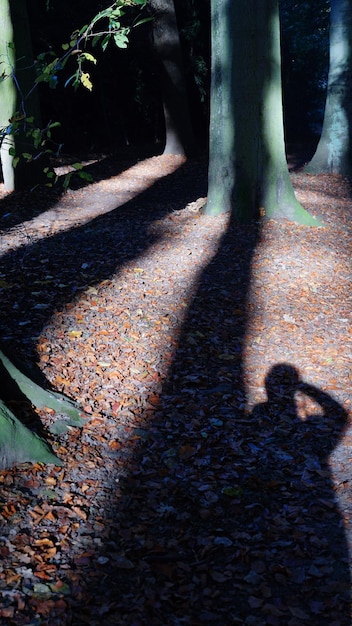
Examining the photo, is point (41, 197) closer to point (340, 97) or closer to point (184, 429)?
point (340, 97)

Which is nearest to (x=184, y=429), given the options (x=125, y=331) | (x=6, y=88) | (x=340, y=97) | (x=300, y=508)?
(x=300, y=508)

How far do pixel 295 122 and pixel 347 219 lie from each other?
17.6 metres

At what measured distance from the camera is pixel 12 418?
11.8 ft

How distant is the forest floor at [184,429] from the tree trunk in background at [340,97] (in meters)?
5.83

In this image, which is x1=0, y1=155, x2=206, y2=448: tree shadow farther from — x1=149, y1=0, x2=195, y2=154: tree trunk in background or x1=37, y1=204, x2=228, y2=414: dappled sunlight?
x1=149, y1=0, x2=195, y2=154: tree trunk in background

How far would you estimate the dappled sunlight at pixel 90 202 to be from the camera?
893 centimetres

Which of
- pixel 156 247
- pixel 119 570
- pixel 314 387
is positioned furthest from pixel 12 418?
pixel 156 247

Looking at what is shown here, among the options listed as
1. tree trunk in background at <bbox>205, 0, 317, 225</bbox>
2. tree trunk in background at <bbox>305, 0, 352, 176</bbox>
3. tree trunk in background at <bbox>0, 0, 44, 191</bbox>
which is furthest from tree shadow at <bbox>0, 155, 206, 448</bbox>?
tree trunk in background at <bbox>305, 0, 352, 176</bbox>

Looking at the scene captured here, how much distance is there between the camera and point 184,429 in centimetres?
444

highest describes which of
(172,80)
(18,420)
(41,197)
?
(172,80)

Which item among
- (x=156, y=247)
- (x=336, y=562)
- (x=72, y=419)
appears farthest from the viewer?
(x=156, y=247)

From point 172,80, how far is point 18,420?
51.6 ft

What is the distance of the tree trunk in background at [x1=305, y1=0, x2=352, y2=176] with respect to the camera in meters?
13.7

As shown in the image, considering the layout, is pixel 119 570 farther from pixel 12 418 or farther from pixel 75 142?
pixel 75 142
